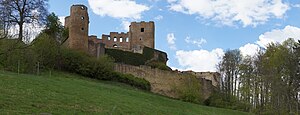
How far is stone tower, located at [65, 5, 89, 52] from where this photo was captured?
5838 cm

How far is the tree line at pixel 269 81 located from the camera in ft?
159

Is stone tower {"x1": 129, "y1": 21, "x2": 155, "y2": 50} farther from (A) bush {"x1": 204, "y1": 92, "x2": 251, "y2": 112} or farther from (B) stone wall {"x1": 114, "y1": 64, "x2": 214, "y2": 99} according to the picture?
(A) bush {"x1": 204, "y1": 92, "x2": 251, "y2": 112}

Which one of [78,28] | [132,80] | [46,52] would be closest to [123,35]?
[78,28]

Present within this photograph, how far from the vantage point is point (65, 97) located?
25031 mm

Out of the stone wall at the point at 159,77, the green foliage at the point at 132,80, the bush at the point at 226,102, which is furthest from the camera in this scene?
the stone wall at the point at 159,77

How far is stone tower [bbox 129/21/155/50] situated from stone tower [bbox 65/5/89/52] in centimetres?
1457

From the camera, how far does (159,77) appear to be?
59219mm

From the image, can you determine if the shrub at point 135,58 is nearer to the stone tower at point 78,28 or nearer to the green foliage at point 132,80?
the stone tower at point 78,28

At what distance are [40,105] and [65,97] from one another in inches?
182

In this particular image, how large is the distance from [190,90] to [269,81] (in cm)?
1127

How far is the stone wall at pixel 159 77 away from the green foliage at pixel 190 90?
576 mm

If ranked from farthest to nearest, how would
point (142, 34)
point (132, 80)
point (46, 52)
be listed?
point (142, 34), point (132, 80), point (46, 52)

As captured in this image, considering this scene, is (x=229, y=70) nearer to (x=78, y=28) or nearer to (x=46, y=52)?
(x=78, y=28)

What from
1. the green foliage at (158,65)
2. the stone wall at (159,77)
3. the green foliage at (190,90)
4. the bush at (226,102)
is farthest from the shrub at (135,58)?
the bush at (226,102)
